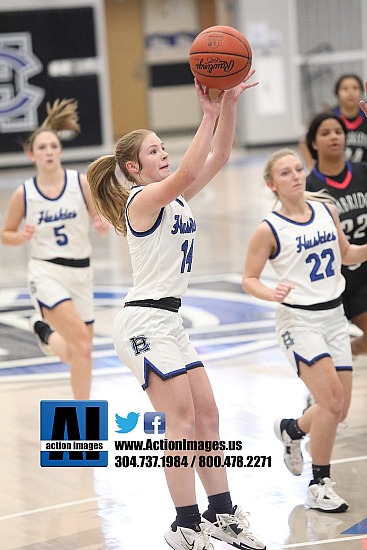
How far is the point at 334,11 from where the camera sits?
23.2m

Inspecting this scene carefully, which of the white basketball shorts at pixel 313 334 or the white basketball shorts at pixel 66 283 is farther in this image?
the white basketball shorts at pixel 66 283

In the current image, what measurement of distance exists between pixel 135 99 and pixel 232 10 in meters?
3.84

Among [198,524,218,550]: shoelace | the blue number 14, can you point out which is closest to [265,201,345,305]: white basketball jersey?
the blue number 14

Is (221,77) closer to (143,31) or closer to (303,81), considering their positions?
(303,81)

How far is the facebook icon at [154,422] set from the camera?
4781mm

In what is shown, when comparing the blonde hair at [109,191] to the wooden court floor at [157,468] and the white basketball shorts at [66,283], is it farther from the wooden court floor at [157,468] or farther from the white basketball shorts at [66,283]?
the white basketball shorts at [66,283]

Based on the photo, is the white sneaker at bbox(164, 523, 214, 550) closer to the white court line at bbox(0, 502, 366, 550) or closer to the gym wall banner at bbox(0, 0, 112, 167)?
the white court line at bbox(0, 502, 366, 550)

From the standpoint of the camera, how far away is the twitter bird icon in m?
6.19

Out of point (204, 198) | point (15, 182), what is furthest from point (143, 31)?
point (204, 198)

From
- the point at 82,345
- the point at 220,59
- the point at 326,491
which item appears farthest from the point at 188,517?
the point at 82,345

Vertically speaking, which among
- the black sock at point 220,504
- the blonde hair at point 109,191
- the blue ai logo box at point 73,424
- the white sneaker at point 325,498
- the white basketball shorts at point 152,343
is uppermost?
the blonde hair at point 109,191

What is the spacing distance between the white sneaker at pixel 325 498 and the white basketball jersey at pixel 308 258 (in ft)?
2.97

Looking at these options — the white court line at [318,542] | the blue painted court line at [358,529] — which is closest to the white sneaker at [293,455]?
the blue painted court line at [358,529]

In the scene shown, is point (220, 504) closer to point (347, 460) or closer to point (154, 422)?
point (154, 422)
